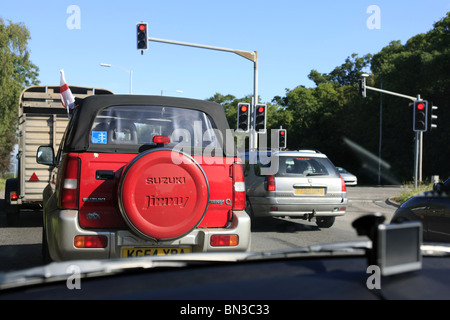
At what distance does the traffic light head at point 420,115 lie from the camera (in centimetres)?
1873

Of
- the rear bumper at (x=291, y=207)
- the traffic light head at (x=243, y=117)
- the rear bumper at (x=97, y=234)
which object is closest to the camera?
the rear bumper at (x=97, y=234)

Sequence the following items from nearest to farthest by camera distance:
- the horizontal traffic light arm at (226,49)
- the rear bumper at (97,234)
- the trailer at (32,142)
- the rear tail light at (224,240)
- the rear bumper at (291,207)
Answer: the rear bumper at (97,234), the rear tail light at (224,240), the rear bumper at (291,207), the trailer at (32,142), the horizontal traffic light arm at (226,49)

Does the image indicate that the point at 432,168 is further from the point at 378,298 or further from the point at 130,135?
the point at 378,298

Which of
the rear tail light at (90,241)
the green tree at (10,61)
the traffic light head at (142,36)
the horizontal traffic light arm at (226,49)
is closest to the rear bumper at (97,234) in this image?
the rear tail light at (90,241)

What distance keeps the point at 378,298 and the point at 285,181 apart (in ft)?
31.6

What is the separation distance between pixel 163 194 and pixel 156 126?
3.50 ft

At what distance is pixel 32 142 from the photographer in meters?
11.5

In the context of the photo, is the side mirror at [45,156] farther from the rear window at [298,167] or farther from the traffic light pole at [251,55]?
the traffic light pole at [251,55]

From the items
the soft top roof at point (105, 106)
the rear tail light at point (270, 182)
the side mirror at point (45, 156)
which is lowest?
the rear tail light at point (270, 182)

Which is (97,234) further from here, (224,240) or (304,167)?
(304,167)

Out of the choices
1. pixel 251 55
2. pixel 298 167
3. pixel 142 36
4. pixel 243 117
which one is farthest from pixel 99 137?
pixel 251 55

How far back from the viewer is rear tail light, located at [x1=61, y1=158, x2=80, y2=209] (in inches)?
188

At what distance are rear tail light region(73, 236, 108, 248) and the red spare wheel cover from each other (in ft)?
1.16

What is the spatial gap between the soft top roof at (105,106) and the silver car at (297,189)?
5.61 m
